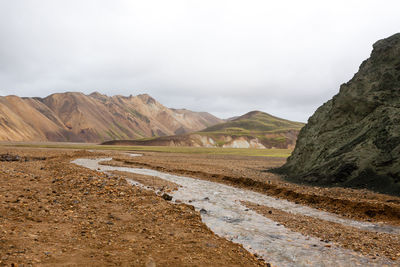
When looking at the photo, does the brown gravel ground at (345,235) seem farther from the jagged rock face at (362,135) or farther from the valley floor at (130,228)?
the jagged rock face at (362,135)

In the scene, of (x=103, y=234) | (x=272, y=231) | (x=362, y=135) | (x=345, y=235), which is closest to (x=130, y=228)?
(x=103, y=234)

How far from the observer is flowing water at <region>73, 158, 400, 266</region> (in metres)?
8.56

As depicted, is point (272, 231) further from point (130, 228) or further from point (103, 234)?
point (103, 234)

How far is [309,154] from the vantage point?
29812mm

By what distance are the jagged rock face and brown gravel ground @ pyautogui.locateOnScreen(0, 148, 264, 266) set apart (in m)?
14.9

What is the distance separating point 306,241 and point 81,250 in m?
7.98

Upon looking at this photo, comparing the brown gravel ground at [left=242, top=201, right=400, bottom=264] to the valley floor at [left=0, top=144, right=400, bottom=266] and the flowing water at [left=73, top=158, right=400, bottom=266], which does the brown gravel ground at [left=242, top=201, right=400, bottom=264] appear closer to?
the valley floor at [left=0, top=144, right=400, bottom=266]

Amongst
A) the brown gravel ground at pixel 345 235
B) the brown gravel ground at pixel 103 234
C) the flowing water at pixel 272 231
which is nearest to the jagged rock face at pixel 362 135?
the flowing water at pixel 272 231

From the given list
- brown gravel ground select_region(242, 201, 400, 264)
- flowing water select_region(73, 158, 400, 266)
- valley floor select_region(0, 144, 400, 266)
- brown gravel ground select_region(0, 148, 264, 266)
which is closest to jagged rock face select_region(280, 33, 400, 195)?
valley floor select_region(0, 144, 400, 266)

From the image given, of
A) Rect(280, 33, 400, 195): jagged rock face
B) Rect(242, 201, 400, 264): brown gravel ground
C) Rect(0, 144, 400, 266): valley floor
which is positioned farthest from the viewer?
Rect(280, 33, 400, 195): jagged rock face

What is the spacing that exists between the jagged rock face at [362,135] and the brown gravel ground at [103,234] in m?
14.9

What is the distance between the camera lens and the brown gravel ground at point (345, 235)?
9328mm

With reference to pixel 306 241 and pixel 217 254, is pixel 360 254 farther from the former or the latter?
pixel 217 254

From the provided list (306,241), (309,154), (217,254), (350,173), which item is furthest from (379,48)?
(217,254)
